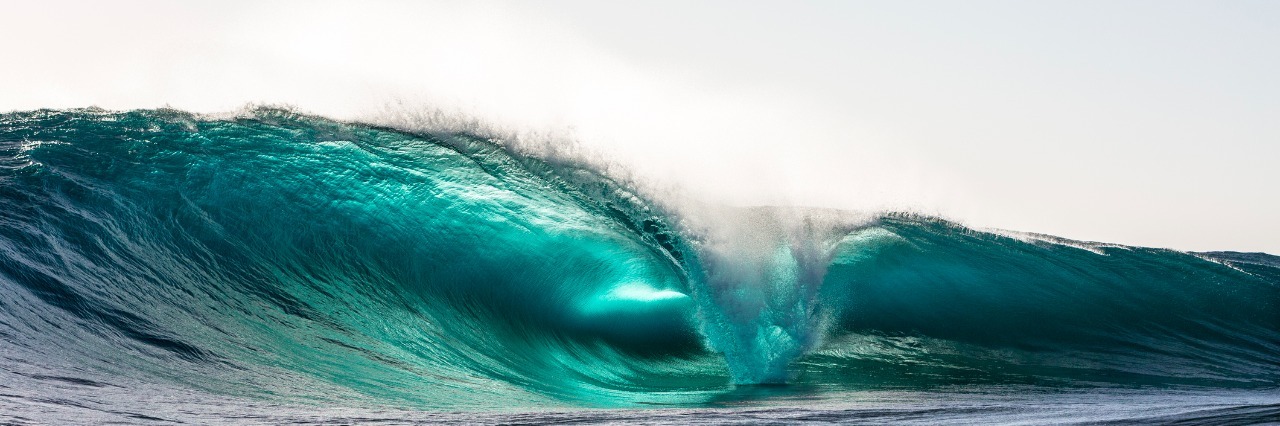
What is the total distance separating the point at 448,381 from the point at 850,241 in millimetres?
5041

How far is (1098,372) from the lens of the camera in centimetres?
716

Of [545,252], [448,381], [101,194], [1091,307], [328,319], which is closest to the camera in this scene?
[448,381]

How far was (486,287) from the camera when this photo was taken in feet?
24.5

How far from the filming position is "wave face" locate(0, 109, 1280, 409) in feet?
17.7

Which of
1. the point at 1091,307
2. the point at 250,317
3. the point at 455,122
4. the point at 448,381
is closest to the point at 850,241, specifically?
the point at 1091,307

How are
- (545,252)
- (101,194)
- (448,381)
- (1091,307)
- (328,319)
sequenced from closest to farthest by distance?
Result: 1. (448,381)
2. (328,319)
3. (101,194)
4. (545,252)
5. (1091,307)

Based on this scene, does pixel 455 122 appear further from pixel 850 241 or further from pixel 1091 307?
pixel 1091 307

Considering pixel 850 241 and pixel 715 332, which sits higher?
pixel 850 241

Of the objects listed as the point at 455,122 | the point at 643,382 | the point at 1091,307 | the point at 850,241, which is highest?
the point at 455,122

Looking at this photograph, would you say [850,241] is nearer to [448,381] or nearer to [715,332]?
[715,332]

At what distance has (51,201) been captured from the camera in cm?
632

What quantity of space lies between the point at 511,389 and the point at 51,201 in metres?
3.77

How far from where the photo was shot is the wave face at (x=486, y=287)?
5.40 m

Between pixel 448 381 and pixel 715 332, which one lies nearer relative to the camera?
pixel 448 381
